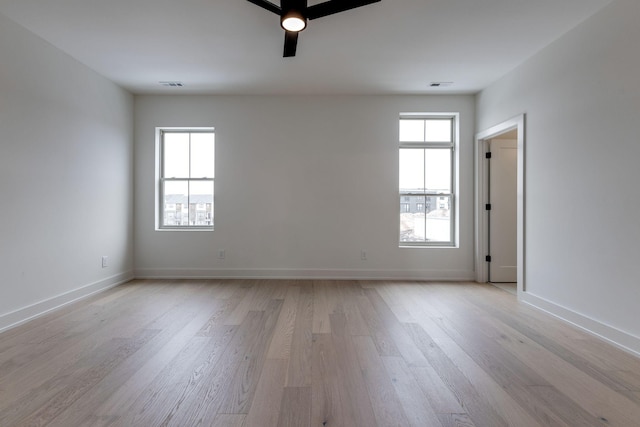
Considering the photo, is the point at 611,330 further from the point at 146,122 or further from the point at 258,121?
the point at 146,122

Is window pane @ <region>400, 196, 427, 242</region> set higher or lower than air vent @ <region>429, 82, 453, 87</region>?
lower

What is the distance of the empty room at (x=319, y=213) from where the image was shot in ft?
5.95

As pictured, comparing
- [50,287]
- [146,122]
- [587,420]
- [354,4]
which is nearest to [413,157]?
[354,4]

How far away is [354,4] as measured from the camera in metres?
2.05

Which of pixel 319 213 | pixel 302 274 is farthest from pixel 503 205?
pixel 302 274

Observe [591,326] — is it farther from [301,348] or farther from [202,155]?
[202,155]

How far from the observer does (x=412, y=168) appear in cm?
464

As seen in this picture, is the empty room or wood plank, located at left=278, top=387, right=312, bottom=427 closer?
wood plank, located at left=278, top=387, right=312, bottom=427

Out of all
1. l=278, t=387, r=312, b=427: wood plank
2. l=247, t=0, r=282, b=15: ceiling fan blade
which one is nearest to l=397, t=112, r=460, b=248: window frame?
l=247, t=0, r=282, b=15: ceiling fan blade

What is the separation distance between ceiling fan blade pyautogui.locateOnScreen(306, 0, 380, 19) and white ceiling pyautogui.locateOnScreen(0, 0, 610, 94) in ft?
1.19

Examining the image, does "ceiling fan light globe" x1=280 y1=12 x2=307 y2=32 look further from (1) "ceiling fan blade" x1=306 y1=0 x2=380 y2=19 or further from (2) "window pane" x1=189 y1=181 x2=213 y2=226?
(2) "window pane" x1=189 y1=181 x2=213 y2=226

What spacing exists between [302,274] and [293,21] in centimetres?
331

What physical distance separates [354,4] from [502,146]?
3.38 meters

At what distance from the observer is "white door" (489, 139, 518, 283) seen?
4.35m
